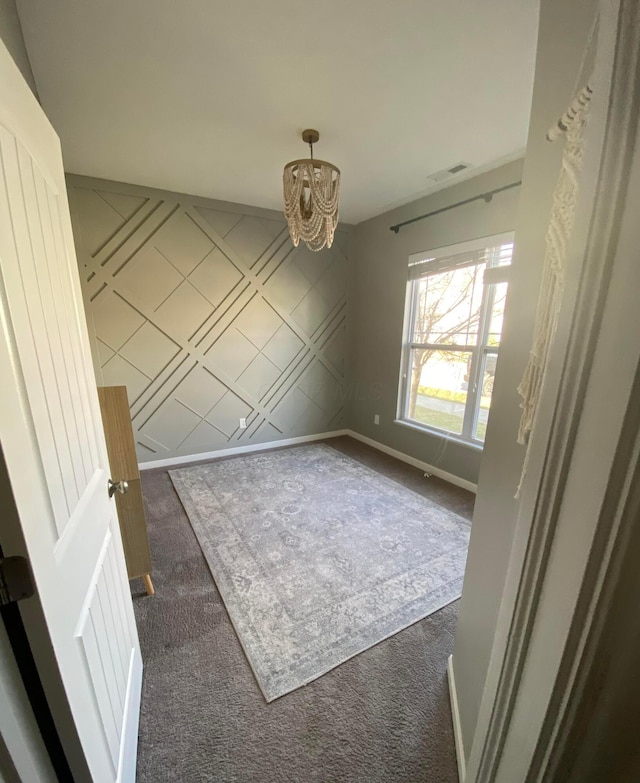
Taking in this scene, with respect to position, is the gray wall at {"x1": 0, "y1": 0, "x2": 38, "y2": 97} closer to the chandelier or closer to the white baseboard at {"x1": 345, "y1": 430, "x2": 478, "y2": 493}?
the chandelier

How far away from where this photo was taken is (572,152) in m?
0.63

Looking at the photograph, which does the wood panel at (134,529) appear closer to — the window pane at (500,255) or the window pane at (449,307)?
the window pane at (449,307)

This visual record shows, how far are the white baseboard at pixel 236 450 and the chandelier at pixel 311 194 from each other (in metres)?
2.42

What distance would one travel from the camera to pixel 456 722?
3.81 feet

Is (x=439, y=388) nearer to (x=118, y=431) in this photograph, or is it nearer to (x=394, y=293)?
(x=394, y=293)

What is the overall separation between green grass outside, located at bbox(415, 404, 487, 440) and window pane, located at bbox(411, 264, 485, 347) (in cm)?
62

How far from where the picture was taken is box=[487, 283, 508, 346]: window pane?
8.50ft

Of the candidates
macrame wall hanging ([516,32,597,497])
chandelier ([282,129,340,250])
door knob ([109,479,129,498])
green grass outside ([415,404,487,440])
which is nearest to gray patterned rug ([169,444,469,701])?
green grass outside ([415,404,487,440])

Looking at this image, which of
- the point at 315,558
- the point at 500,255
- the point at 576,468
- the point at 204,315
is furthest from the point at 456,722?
the point at 204,315

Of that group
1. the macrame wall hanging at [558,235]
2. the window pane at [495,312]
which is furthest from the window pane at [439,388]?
the macrame wall hanging at [558,235]

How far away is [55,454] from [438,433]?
117 inches

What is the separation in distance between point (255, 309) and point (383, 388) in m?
1.65

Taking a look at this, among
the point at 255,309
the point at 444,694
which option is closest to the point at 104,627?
the point at 444,694

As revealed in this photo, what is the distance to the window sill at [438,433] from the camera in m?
2.85
